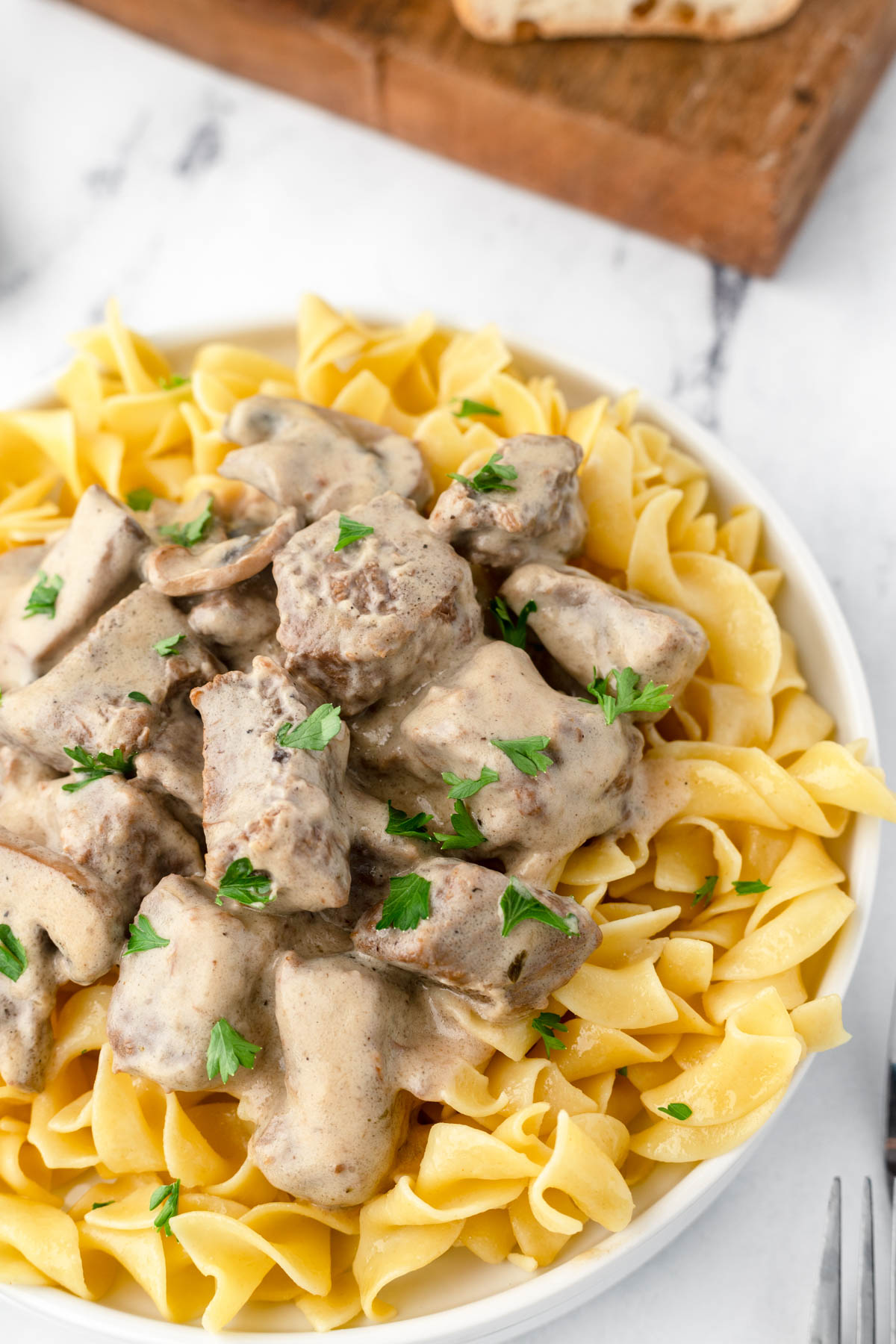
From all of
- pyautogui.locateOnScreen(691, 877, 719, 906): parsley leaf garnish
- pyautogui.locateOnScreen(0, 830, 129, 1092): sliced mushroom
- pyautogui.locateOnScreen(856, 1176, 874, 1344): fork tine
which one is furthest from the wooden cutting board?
pyautogui.locateOnScreen(856, 1176, 874, 1344): fork tine

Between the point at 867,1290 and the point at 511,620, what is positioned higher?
the point at 511,620

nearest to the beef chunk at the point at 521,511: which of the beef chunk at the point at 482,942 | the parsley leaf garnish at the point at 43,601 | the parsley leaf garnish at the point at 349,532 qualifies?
the parsley leaf garnish at the point at 349,532

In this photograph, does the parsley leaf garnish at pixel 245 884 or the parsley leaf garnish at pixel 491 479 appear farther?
the parsley leaf garnish at pixel 491 479

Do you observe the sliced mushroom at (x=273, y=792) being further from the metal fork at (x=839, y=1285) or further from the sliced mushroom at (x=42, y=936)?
the metal fork at (x=839, y=1285)

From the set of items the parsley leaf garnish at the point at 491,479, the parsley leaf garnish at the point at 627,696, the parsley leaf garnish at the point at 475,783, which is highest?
the parsley leaf garnish at the point at 491,479

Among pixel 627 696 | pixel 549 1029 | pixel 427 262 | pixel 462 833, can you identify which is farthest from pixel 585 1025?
pixel 427 262

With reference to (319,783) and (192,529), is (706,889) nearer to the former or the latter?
(319,783)
